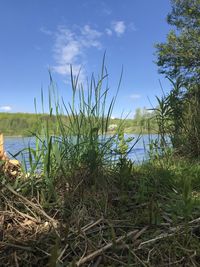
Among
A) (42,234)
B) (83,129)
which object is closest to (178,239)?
(42,234)

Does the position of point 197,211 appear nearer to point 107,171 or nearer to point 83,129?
point 107,171

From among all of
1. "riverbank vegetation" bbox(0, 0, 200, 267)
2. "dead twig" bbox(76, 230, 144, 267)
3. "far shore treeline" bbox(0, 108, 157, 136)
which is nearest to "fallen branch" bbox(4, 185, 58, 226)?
"riverbank vegetation" bbox(0, 0, 200, 267)

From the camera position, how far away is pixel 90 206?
184 cm

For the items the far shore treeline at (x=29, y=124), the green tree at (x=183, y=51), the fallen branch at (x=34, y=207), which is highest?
the green tree at (x=183, y=51)

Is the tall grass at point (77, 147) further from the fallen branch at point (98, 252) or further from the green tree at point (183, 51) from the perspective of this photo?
the green tree at point (183, 51)

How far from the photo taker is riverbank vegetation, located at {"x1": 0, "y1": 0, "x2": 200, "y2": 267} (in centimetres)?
142

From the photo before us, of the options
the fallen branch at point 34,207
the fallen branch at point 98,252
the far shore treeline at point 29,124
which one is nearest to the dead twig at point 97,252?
the fallen branch at point 98,252

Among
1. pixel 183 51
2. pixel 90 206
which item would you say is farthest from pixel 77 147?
pixel 183 51

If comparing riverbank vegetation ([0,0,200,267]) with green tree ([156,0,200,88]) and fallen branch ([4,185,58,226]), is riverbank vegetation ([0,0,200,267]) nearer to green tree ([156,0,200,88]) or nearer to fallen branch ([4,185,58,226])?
fallen branch ([4,185,58,226])

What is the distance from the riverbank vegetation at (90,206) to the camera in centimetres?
142

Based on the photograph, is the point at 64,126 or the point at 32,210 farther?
the point at 64,126

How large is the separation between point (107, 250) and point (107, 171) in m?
0.76

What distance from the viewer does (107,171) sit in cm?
216

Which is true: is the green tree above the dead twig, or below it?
above
